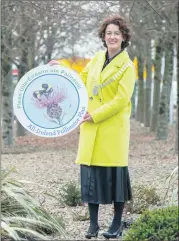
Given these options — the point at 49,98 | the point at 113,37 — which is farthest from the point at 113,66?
the point at 49,98

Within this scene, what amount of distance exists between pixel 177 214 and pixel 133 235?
1.36 feet

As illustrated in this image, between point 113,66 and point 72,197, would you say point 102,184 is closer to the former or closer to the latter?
point 113,66

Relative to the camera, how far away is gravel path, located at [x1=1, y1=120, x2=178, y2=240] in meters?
6.24

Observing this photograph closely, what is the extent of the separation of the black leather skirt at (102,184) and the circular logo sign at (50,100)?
44 cm

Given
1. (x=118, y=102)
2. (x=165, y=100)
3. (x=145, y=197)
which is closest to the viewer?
(x=118, y=102)

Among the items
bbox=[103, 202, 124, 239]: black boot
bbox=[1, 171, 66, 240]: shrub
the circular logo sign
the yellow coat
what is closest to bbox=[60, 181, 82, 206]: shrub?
bbox=[1, 171, 66, 240]: shrub

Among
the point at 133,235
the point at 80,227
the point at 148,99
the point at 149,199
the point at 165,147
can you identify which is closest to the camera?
the point at 133,235

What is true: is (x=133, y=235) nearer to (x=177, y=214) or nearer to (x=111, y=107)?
(x=177, y=214)

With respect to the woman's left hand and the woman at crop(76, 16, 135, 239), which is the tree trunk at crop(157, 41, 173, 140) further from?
the woman's left hand

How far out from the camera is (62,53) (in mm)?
23938

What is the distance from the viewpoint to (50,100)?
4.95 m

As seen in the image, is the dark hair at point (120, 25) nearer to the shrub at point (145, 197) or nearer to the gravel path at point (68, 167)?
the gravel path at point (68, 167)

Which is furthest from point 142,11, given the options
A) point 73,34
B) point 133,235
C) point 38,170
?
point 133,235

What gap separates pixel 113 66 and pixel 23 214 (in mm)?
1496
